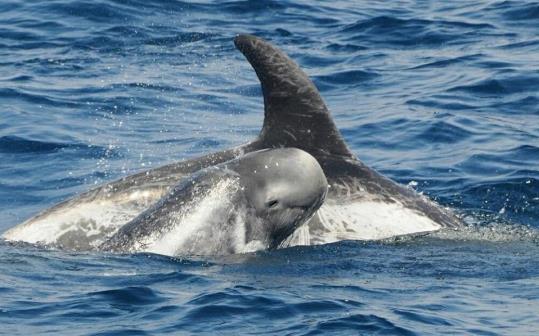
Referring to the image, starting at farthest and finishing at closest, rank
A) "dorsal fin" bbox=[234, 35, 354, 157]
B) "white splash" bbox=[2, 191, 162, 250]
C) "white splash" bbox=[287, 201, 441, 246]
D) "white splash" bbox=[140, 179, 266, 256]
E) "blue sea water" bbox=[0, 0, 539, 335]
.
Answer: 1. "dorsal fin" bbox=[234, 35, 354, 157]
2. "white splash" bbox=[287, 201, 441, 246]
3. "white splash" bbox=[2, 191, 162, 250]
4. "white splash" bbox=[140, 179, 266, 256]
5. "blue sea water" bbox=[0, 0, 539, 335]

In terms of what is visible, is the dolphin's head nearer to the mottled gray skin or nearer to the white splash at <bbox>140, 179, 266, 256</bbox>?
the mottled gray skin

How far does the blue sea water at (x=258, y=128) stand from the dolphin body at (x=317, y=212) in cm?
37

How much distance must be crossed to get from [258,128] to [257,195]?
789 centimetres

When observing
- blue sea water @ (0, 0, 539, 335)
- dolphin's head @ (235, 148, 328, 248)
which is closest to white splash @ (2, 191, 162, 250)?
blue sea water @ (0, 0, 539, 335)

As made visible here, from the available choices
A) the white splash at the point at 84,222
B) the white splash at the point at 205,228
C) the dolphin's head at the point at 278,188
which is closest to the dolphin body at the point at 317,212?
the white splash at the point at 84,222

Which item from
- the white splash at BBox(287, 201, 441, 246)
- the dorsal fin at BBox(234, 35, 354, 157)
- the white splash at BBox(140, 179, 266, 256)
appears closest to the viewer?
the white splash at BBox(140, 179, 266, 256)

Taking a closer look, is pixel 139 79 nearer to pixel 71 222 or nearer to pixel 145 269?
pixel 71 222

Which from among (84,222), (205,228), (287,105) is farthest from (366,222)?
(84,222)

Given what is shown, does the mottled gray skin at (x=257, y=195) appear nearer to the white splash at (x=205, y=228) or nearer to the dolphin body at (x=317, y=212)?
the white splash at (x=205, y=228)

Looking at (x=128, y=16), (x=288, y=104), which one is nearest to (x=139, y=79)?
(x=128, y=16)

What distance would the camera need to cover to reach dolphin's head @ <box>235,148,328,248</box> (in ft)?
41.8

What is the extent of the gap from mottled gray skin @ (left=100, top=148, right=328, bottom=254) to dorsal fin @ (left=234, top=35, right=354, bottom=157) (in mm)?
1404

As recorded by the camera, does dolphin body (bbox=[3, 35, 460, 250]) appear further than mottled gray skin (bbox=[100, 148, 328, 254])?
Yes

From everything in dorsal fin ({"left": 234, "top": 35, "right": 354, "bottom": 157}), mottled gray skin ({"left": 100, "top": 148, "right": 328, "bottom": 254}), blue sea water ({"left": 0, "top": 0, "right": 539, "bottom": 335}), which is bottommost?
blue sea water ({"left": 0, "top": 0, "right": 539, "bottom": 335})
